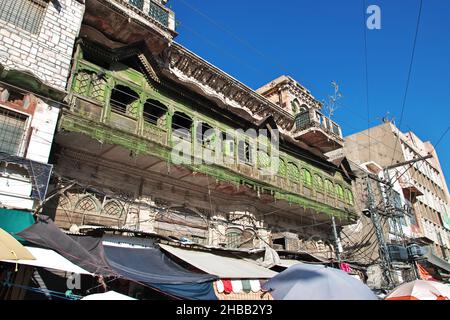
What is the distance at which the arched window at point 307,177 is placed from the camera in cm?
1880

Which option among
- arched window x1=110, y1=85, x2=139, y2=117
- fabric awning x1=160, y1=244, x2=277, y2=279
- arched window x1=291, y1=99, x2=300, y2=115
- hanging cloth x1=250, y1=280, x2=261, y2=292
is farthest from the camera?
arched window x1=291, y1=99, x2=300, y2=115

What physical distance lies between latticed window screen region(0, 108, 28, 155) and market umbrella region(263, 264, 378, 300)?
23.4ft

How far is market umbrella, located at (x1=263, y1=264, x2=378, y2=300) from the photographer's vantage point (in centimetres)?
575

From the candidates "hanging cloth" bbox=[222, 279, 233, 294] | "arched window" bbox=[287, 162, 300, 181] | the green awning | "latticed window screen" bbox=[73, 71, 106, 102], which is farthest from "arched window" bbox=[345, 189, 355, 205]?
the green awning

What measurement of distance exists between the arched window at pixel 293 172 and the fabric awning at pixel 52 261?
Answer: 1322 cm

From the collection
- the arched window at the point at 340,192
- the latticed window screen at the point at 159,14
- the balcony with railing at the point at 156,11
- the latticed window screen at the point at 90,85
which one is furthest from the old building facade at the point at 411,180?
the latticed window screen at the point at 90,85

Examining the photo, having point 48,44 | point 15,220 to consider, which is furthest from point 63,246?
point 48,44

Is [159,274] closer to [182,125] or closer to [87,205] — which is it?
[87,205]

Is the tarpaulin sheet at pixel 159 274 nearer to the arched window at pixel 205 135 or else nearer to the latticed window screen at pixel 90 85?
the latticed window screen at pixel 90 85

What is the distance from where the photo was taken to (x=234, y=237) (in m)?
14.4

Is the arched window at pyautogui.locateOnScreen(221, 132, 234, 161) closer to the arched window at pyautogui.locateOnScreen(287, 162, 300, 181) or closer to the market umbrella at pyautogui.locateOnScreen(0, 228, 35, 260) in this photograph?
the arched window at pyautogui.locateOnScreen(287, 162, 300, 181)
